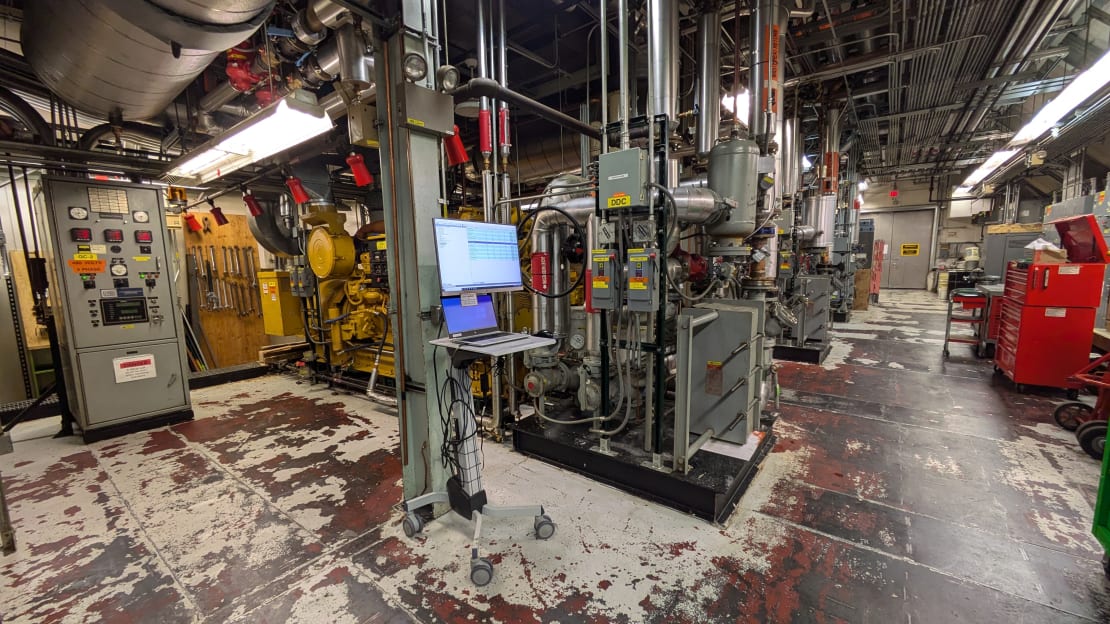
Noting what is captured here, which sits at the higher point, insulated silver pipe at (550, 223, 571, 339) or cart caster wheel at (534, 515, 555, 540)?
insulated silver pipe at (550, 223, 571, 339)

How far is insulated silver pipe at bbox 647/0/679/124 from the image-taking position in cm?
257

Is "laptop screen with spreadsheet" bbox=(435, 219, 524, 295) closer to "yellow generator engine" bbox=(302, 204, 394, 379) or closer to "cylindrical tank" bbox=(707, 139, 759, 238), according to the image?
"cylindrical tank" bbox=(707, 139, 759, 238)

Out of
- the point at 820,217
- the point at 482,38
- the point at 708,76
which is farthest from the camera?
the point at 820,217

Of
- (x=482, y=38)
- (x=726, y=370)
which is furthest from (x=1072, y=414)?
(x=482, y=38)

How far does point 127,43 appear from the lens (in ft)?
6.66

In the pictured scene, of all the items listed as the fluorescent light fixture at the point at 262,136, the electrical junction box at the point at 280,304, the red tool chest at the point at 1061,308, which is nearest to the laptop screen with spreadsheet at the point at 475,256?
the fluorescent light fixture at the point at 262,136

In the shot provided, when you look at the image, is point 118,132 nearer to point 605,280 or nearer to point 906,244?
point 605,280

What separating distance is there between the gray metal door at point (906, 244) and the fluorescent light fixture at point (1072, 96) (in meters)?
10.7

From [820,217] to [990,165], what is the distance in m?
3.27

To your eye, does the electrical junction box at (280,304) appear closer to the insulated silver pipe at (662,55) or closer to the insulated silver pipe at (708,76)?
the insulated silver pipe at (662,55)

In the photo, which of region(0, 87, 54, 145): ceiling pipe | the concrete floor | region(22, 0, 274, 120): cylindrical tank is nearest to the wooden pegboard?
the concrete floor

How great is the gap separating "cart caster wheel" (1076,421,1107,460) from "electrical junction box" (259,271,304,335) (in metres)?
7.54

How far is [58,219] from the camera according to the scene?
3320 millimetres

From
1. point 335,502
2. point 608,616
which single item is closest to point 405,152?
point 335,502
